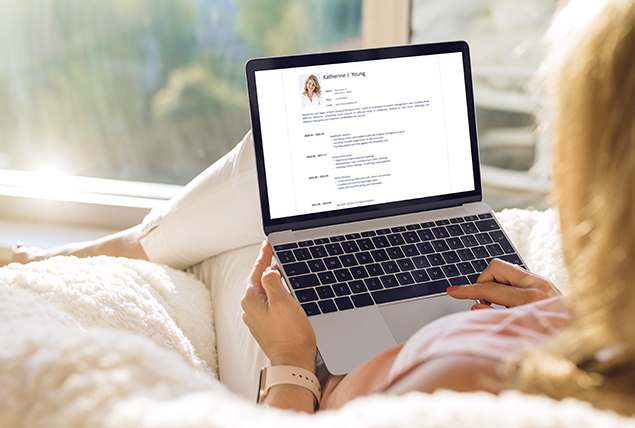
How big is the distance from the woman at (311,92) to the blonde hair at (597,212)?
485 millimetres

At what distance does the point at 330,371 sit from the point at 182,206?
19.8 inches

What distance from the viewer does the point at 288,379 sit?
0.63 m

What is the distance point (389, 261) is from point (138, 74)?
1061 mm

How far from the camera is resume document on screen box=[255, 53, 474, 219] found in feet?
2.60

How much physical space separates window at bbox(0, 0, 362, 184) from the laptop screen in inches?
22.7

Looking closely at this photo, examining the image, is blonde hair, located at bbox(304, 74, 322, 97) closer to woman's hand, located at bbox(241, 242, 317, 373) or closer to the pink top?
woman's hand, located at bbox(241, 242, 317, 373)

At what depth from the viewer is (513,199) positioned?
158 cm

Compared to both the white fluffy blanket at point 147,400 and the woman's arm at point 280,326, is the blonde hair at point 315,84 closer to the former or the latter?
the woman's arm at point 280,326

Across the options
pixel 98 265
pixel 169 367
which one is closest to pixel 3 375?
pixel 169 367

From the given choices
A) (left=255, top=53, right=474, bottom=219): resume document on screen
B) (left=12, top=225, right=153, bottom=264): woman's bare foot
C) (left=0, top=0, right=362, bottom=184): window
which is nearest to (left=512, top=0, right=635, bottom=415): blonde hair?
(left=255, top=53, right=474, bottom=219): resume document on screen

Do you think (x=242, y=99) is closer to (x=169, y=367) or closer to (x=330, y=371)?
(x=330, y=371)

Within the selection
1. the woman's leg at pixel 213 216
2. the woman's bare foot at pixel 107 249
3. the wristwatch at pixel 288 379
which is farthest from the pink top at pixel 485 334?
the woman's bare foot at pixel 107 249

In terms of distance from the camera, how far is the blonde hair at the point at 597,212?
0.98 feet

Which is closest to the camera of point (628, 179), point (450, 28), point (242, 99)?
point (628, 179)
